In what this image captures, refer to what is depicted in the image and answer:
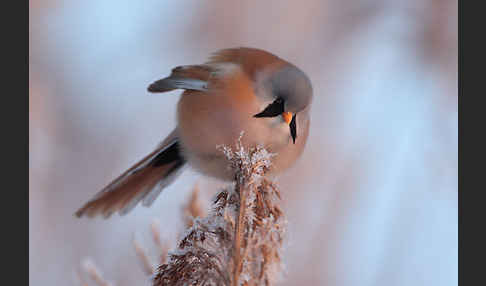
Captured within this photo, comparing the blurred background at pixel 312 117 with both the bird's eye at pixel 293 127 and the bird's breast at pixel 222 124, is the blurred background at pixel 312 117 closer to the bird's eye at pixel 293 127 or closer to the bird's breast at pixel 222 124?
the bird's breast at pixel 222 124

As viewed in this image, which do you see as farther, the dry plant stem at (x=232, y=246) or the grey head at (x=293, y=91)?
the grey head at (x=293, y=91)

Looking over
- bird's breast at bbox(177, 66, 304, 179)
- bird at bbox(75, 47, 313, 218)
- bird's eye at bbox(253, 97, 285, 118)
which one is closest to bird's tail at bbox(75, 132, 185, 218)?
bird at bbox(75, 47, 313, 218)

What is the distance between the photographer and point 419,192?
2.00 metres

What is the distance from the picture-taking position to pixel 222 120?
3.60 feet

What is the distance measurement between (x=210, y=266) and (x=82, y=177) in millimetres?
1634

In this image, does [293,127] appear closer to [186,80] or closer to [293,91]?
[293,91]

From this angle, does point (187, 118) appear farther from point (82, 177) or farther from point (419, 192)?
point (419, 192)

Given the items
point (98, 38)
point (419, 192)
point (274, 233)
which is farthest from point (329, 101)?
point (274, 233)

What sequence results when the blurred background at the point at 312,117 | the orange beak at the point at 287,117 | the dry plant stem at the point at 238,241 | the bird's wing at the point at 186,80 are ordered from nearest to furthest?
the dry plant stem at the point at 238,241 < the orange beak at the point at 287,117 < the bird's wing at the point at 186,80 < the blurred background at the point at 312,117

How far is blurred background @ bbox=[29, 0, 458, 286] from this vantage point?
78.1 inches

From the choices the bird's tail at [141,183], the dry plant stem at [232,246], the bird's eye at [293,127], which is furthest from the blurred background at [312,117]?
the dry plant stem at [232,246]

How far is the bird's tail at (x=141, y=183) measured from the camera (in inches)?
48.4

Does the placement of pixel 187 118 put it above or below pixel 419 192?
above

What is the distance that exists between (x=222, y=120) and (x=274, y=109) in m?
0.13
